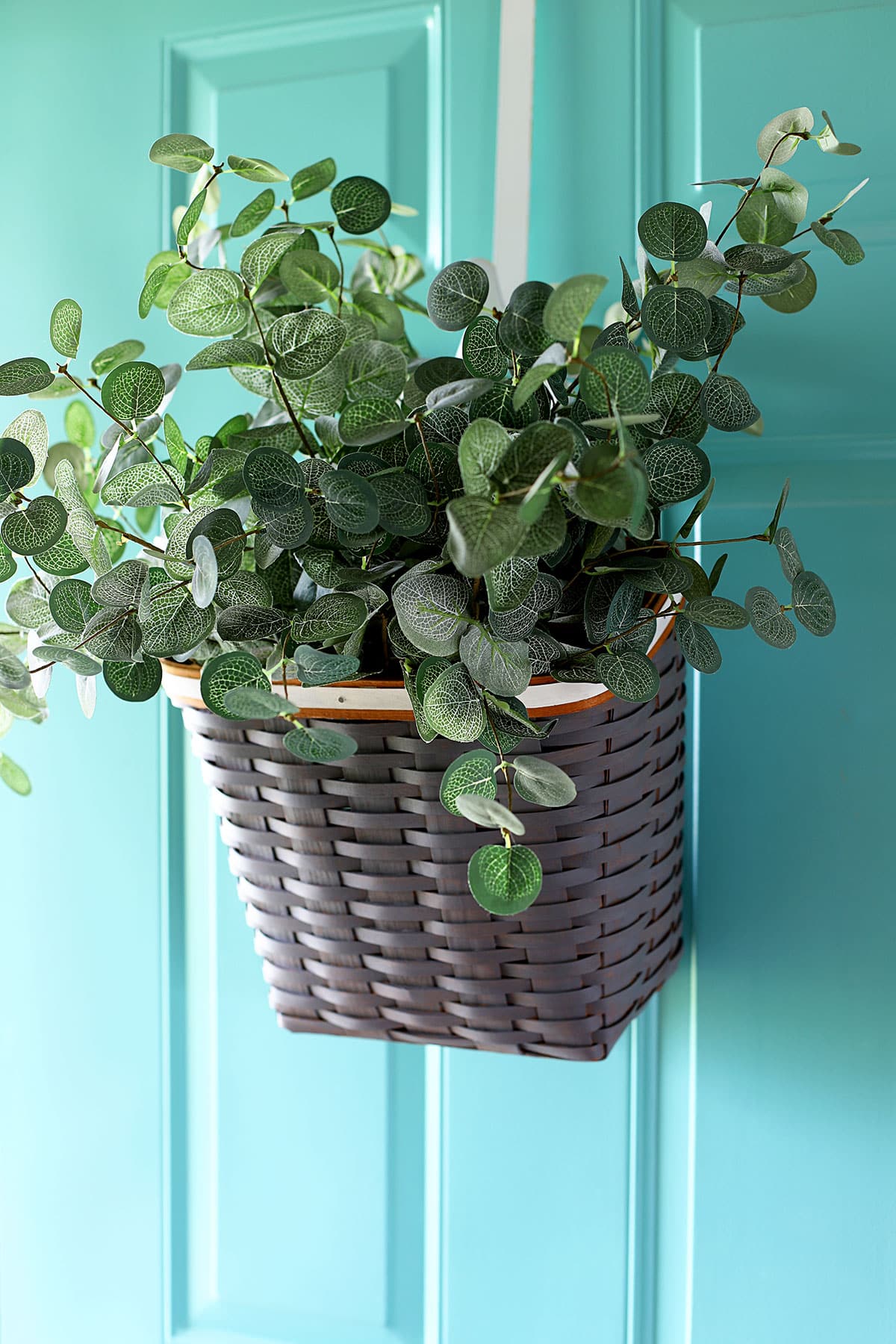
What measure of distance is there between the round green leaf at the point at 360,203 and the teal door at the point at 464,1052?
227 millimetres

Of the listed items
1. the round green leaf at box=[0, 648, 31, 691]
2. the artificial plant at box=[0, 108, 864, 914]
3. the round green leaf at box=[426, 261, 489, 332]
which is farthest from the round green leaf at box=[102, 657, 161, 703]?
the round green leaf at box=[426, 261, 489, 332]

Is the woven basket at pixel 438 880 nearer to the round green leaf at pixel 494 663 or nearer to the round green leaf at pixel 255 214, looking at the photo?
the round green leaf at pixel 494 663

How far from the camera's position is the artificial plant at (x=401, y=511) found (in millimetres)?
397

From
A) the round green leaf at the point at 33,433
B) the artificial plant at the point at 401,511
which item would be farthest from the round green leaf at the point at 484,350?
the round green leaf at the point at 33,433

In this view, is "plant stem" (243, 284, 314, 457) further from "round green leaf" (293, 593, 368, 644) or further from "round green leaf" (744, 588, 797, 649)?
"round green leaf" (744, 588, 797, 649)

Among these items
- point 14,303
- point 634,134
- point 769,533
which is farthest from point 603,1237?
point 14,303

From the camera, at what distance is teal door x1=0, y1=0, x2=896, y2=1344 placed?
652mm

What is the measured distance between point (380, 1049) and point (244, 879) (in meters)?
0.25

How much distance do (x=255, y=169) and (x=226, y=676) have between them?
270 mm

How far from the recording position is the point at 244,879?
0.58 m

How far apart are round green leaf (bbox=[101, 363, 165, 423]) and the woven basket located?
0.13m

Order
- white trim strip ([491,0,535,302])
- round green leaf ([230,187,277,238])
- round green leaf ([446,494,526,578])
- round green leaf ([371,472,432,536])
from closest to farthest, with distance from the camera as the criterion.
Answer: round green leaf ([446,494,526,578]), round green leaf ([371,472,432,536]), round green leaf ([230,187,277,238]), white trim strip ([491,0,535,302])

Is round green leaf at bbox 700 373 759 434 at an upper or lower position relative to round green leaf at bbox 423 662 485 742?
upper

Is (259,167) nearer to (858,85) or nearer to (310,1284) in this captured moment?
(858,85)
